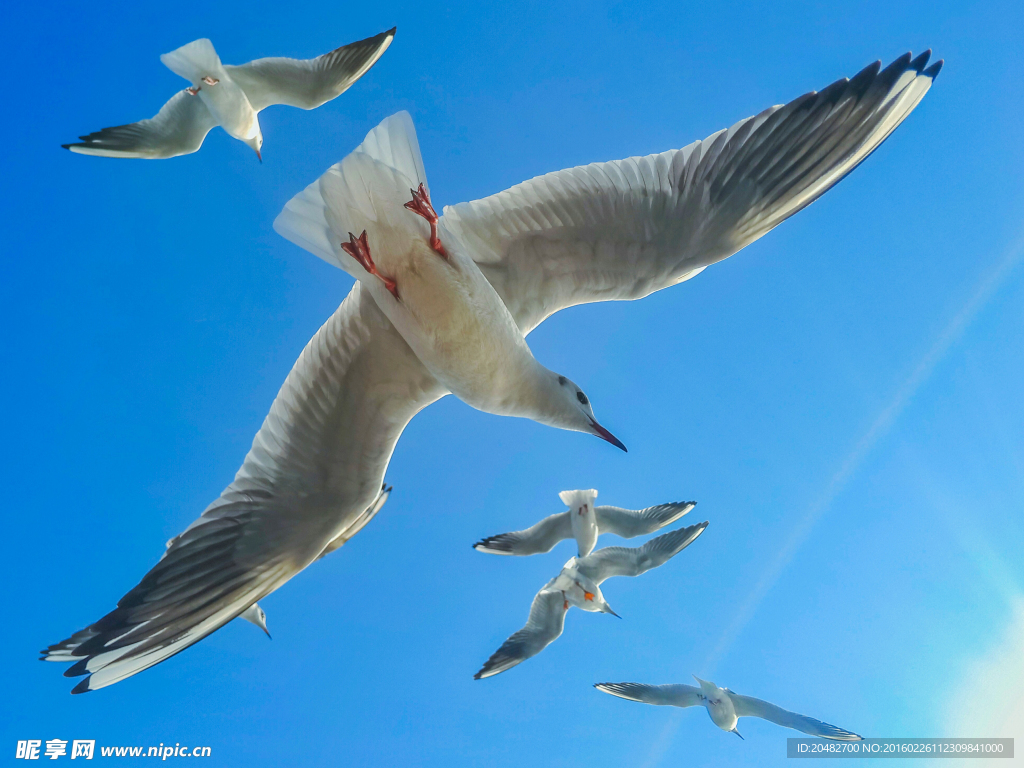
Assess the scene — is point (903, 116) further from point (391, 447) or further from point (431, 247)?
point (391, 447)

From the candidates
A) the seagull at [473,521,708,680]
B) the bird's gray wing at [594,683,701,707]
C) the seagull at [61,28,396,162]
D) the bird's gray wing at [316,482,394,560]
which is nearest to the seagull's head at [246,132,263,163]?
the seagull at [61,28,396,162]

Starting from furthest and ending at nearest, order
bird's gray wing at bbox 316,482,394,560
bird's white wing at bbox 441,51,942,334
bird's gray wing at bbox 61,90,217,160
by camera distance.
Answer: bird's gray wing at bbox 61,90,217,160 → bird's gray wing at bbox 316,482,394,560 → bird's white wing at bbox 441,51,942,334

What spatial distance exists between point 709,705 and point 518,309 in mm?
6154

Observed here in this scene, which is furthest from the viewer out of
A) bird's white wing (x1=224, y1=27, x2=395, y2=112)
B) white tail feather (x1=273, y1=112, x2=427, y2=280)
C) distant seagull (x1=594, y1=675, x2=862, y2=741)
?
distant seagull (x1=594, y1=675, x2=862, y2=741)

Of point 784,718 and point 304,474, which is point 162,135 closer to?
point 304,474

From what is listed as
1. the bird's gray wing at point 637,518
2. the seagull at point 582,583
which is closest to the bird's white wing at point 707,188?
the bird's gray wing at point 637,518

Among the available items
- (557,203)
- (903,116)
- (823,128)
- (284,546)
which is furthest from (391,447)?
(903,116)

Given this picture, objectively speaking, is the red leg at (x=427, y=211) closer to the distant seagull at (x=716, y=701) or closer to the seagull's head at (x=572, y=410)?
the seagull's head at (x=572, y=410)

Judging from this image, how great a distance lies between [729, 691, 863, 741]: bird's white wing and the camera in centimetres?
652

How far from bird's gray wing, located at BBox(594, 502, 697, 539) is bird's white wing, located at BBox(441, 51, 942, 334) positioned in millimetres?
3846

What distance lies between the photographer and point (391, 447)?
130 inches

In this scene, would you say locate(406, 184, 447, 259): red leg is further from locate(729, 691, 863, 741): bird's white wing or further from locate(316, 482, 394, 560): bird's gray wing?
locate(729, 691, 863, 741): bird's white wing

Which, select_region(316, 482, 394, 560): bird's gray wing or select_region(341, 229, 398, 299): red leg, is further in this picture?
select_region(316, 482, 394, 560): bird's gray wing

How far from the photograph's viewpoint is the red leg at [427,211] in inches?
114
